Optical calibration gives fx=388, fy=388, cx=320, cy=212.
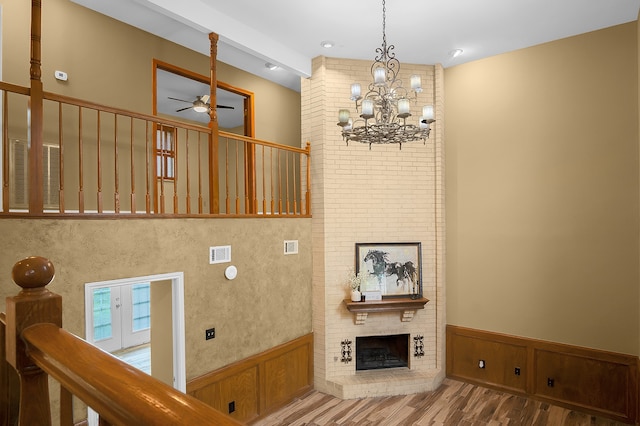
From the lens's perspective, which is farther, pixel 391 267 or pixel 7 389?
pixel 391 267

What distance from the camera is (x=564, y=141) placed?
4.84m

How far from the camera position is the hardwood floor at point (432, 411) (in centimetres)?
450

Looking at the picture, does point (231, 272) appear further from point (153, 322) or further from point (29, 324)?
point (29, 324)

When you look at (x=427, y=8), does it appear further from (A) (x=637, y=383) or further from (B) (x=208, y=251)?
(A) (x=637, y=383)

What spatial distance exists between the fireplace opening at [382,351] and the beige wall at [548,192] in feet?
2.91

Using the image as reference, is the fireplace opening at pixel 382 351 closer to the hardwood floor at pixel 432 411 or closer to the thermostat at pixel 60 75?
the hardwood floor at pixel 432 411

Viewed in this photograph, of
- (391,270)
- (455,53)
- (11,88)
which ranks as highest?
(455,53)

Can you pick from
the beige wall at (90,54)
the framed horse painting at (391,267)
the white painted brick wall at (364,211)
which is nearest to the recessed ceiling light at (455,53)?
the white painted brick wall at (364,211)

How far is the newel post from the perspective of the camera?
3.10 ft

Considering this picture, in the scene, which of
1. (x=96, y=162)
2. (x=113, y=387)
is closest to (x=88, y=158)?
(x=96, y=162)

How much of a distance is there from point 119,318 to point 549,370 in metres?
6.90

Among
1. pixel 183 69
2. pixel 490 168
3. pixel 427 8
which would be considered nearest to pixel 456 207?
pixel 490 168

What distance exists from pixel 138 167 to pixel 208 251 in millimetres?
1775

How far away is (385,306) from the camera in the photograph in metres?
5.25
